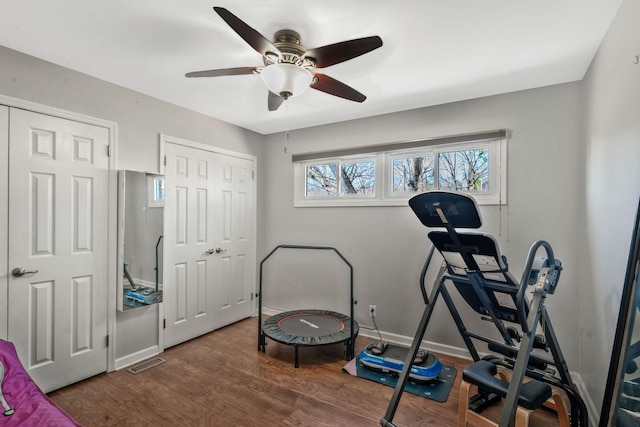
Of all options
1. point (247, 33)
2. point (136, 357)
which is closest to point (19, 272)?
point (136, 357)

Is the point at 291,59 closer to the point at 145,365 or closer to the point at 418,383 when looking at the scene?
the point at 418,383

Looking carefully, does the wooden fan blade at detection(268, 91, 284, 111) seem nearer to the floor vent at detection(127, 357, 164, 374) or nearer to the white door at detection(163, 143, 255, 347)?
the white door at detection(163, 143, 255, 347)

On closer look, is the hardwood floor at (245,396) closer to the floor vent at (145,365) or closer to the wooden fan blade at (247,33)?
the floor vent at (145,365)

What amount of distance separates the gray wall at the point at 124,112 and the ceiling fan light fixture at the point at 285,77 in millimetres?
1696

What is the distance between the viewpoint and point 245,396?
241 centimetres

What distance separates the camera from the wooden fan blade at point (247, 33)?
144 cm

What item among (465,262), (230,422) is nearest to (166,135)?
(230,422)

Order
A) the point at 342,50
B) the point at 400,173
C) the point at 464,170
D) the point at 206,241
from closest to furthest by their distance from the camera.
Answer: the point at 342,50 < the point at 464,170 < the point at 400,173 < the point at 206,241

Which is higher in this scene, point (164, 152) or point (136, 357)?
point (164, 152)

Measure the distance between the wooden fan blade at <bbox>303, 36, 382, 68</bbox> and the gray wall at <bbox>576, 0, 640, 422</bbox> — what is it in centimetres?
119

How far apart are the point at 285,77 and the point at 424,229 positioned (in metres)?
2.09

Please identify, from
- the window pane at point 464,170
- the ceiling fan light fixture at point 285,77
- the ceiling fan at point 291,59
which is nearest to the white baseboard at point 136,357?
the ceiling fan at point 291,59

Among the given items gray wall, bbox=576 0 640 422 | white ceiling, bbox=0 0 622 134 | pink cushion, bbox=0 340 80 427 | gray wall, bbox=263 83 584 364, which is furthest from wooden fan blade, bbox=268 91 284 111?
pink cushion, bbox=0 340 80 427

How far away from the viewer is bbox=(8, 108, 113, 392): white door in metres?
2.25
